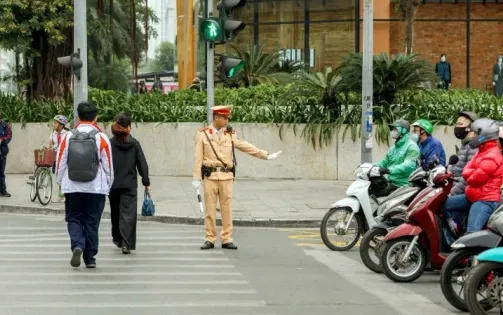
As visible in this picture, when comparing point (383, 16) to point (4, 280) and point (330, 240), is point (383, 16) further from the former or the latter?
point (4, 280)

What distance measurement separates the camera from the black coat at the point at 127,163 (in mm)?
15133

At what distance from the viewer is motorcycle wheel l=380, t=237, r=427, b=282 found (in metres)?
12.7

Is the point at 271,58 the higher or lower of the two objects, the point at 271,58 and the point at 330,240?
the higher

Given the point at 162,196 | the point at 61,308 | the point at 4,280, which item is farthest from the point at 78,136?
the point at 162,196

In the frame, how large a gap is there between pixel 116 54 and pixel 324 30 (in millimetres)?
30620

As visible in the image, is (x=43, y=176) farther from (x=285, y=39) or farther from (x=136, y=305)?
(x=285, y=39)

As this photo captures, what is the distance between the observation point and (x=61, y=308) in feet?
35.3

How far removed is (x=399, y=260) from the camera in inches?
500

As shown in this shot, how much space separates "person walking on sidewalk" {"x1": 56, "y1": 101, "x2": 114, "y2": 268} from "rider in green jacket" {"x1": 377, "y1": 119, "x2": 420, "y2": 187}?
372cm

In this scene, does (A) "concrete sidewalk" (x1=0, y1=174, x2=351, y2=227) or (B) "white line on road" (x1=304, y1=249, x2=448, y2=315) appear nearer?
(B) "white line on road" (x1=304, y1=249, x2=448, y2=315)

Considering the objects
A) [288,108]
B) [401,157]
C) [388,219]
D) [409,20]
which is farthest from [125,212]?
[409,20]

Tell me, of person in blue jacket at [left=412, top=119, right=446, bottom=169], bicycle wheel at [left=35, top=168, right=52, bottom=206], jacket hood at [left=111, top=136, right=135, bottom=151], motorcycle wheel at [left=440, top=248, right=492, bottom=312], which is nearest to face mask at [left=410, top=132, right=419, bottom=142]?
person in blue jacket at [left=412, top=119, right=446, bottom=169]

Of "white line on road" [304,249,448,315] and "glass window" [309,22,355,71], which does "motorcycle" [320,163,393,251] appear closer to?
"white line on road" [304,249,448,315]

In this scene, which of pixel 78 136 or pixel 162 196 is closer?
pixel 78 136
